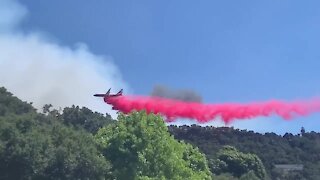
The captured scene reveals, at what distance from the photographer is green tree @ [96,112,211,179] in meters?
61.0

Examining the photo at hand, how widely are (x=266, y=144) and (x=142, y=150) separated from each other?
106 metres

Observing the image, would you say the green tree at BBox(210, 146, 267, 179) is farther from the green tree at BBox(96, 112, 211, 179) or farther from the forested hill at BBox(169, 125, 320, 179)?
the green tree at BBox(96, 112, 211, 179)

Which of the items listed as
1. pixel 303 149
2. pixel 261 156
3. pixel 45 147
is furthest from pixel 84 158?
pixel 303 149

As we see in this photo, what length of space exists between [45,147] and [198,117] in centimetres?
1354

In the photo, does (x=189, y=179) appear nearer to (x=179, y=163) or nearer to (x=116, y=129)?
(x=179, y=163)

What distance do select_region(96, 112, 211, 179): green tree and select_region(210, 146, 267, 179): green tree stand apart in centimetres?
6167

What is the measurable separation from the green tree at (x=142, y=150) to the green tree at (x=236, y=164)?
61.7m

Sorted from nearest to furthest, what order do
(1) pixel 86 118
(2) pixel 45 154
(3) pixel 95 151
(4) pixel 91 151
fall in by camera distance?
(2) pixel 45 154 < (4) pixel 91 151 < (3) pixel 95 151 < (1) pixel 86 118

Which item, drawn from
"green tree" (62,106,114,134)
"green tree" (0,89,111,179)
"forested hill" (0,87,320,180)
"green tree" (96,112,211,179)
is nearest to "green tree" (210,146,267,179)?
"green tree" (62,106,114,134)

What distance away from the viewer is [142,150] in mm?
61781

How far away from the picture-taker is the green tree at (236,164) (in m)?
128

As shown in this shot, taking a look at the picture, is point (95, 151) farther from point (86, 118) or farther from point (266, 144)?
point (266, 144)

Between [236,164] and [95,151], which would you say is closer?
[95,151]

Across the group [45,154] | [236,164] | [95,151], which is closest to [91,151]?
[95,151]
